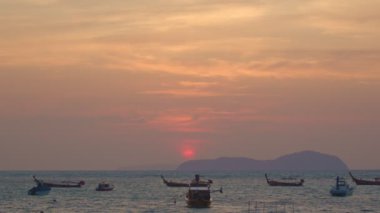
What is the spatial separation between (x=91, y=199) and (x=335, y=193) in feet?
138

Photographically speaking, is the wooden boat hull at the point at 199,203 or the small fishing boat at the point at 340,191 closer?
the wooden boat hull at the point at 199,203

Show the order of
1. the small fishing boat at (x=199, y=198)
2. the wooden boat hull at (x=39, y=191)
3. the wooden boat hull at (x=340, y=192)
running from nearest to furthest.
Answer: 1. the small fishing boat at (x=199, y=198)
2. the wooden boat hull at (x=340, y=192)
3. the wooden boat hull at (x=39, y=191)

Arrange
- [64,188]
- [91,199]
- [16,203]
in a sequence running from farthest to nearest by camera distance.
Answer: [64,188] → [91,199] → [16,203]

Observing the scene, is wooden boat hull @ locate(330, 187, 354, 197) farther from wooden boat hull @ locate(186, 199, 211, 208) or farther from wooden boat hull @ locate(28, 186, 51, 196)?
wooden boat hull @ locate(28, 186, 51, 196)

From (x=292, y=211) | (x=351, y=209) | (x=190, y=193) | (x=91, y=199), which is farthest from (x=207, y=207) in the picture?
(x=91, y=199)

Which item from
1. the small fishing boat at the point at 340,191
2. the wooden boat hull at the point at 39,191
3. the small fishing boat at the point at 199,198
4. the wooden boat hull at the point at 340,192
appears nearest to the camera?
the small fishing boat at the point at 199,198

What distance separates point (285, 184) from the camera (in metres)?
189

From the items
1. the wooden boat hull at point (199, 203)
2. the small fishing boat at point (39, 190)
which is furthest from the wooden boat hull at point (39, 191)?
the wooden boat hull at point (199, 203)

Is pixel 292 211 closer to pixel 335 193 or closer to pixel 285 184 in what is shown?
pixel 335 193

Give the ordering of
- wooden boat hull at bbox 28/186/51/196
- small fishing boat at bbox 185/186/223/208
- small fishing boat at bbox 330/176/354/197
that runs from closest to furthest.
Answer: small fishing boat at bbox 185/186/223/208
small fishing boat at bbox 330/176/354/197
wooden boat hull at bbox 28/186/51/196

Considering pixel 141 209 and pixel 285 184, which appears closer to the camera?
pixel 141 209

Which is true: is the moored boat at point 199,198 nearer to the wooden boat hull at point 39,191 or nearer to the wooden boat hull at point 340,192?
the wooden boat hull at point 340,192

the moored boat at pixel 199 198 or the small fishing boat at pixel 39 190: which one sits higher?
the small fishing boat at pixel 39 190

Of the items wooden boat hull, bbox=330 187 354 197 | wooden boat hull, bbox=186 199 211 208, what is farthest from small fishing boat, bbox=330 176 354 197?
wooden boat hull, bbox=186 199 211 208
